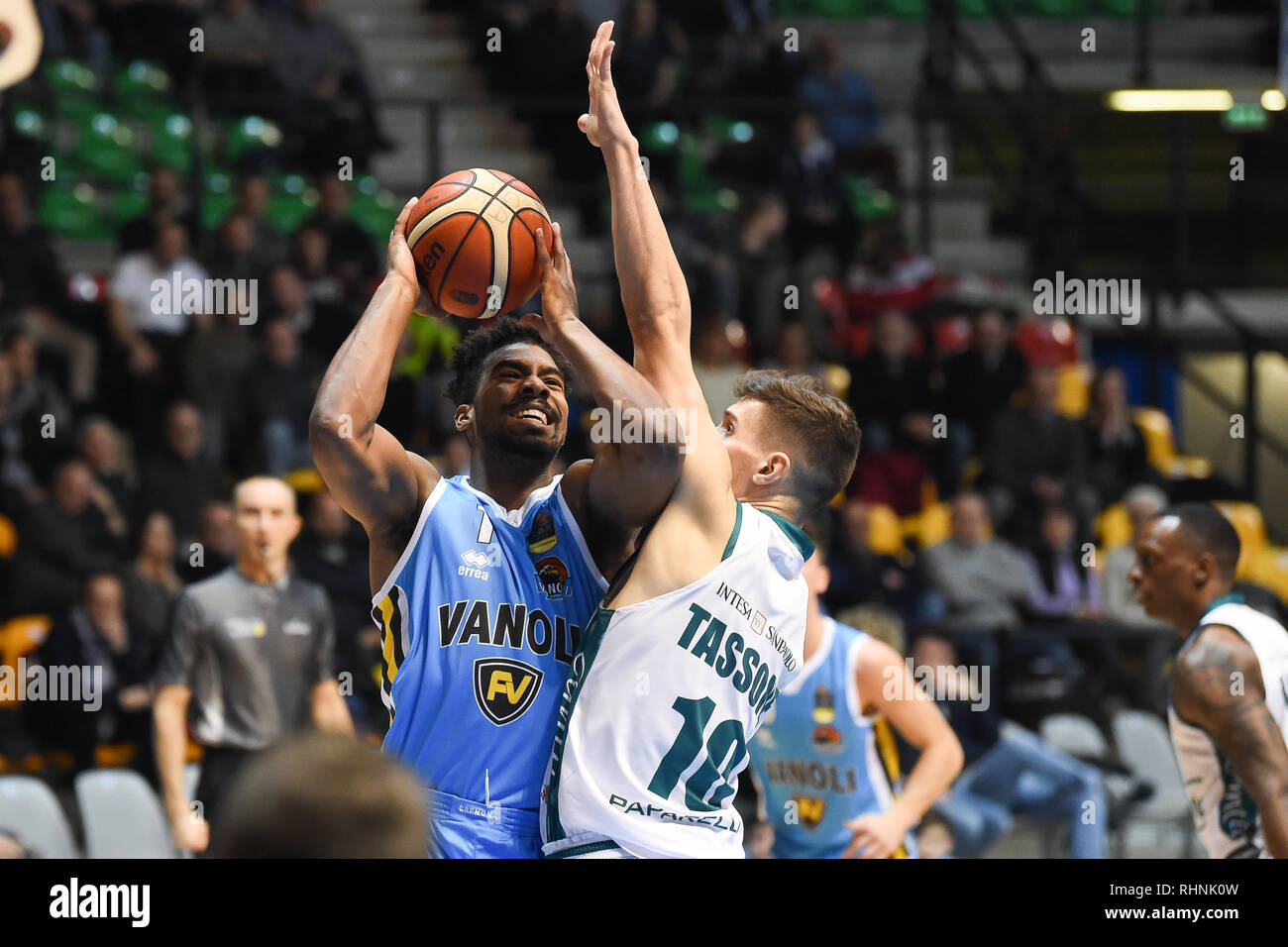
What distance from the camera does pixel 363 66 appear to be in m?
11.5

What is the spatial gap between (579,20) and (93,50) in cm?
339

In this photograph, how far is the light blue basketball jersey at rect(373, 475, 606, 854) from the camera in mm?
3451

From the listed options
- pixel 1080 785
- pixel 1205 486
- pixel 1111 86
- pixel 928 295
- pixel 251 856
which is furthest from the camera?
pixel 1111 86

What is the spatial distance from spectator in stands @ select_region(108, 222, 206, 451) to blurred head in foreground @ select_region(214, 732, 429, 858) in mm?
7843

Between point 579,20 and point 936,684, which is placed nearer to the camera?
point 936,684

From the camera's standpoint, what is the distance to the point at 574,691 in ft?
11.1

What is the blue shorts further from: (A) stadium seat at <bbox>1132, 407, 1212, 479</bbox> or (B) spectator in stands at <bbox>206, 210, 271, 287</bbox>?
(A) stadium seat at <bbox>1132, 407, 1212, 479</bbox>

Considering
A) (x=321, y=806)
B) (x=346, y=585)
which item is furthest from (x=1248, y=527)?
(x=321, y=806)

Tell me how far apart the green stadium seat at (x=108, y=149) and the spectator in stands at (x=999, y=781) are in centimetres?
655

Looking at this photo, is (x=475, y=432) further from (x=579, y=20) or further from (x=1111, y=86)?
(x=1111, y=86)

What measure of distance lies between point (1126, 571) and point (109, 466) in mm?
5752

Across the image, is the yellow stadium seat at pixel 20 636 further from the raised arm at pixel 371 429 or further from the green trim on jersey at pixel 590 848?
the green trim on jersey at pixel 590 848

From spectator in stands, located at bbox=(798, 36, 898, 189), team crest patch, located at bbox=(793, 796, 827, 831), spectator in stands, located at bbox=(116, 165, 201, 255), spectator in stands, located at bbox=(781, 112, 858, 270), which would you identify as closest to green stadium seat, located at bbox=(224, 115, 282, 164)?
spectator in stands, located at bbox=(116, 165, 201, 255)

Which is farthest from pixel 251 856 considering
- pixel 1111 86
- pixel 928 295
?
pixel 1111 86
